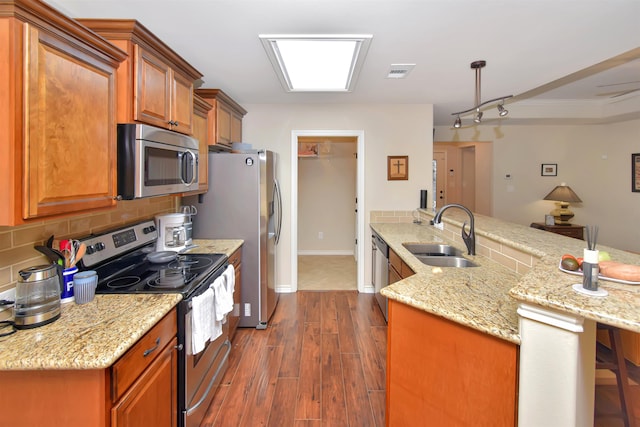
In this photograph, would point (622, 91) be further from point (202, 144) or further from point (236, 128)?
point (202, 144)

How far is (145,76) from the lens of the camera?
1.72 meters

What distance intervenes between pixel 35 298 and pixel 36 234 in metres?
0.45

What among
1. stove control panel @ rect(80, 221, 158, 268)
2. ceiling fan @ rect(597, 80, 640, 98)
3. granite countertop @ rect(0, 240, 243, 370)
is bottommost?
granite countertop @ rect(0, 240, 243, 370)

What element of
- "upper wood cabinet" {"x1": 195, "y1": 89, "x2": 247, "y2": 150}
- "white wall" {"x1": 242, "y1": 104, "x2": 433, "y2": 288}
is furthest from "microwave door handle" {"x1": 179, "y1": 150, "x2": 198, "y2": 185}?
"white wall" {"x1": 242, "y1": 104, "x2": 433, "y2": 288}

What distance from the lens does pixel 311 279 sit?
15.1ft

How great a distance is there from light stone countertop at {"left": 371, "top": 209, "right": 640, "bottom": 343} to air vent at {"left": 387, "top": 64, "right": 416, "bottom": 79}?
1.47m

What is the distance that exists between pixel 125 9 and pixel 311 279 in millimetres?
3684

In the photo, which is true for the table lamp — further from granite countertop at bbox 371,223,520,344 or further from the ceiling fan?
granite countertop at bbox 371,223,520,344

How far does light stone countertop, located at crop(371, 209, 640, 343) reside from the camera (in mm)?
892

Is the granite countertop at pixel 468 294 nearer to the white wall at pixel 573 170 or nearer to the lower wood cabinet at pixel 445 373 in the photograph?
the lower wood cabinet at pixel 445 373

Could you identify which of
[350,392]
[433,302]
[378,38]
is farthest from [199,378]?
[378,38]

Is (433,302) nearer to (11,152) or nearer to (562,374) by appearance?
(562,374)

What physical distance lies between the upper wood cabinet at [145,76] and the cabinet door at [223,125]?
3.05 feet

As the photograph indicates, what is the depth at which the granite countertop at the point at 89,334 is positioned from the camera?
101cm
